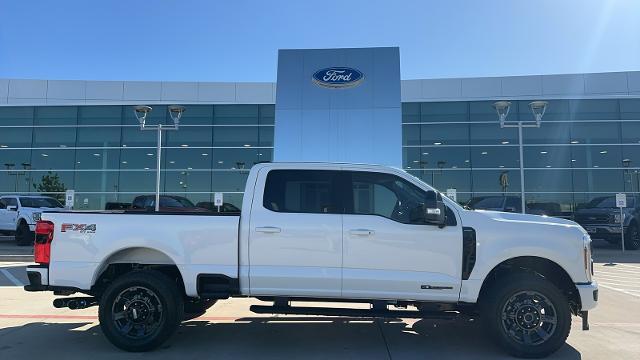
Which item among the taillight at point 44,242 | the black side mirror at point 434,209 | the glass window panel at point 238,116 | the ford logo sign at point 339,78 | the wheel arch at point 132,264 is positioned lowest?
the wheel arch at point 132,264

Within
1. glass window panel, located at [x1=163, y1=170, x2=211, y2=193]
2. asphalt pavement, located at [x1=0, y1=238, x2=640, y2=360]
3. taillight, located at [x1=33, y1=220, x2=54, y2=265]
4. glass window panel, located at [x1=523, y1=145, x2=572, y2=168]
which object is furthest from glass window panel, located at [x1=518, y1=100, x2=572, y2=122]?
taillight, located at [x1=33, y1=220, x2=54, y2=265]

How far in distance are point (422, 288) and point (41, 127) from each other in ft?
93.3

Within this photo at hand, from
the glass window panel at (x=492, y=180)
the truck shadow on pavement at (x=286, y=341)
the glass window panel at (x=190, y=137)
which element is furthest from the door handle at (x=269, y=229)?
the glass window panel at (x=190, y=137)

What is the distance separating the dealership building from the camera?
26062 millimetres

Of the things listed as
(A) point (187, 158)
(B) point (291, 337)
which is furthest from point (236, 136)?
(B) point (291, 337)

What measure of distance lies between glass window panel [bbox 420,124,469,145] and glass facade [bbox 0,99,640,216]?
0.05 meters

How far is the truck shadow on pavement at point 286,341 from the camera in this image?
6.00 m

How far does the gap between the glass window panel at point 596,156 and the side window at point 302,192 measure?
76.3ft

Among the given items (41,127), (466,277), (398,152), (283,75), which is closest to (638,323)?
(466,277)

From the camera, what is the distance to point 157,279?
6.11 m

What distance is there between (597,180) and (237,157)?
1782 centimetres

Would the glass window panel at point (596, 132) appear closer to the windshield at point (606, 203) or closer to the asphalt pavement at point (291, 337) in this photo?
the windshield at point (606, 203)

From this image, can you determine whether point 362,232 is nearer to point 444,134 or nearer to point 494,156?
point 444,134

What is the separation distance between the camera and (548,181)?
25859 mm
